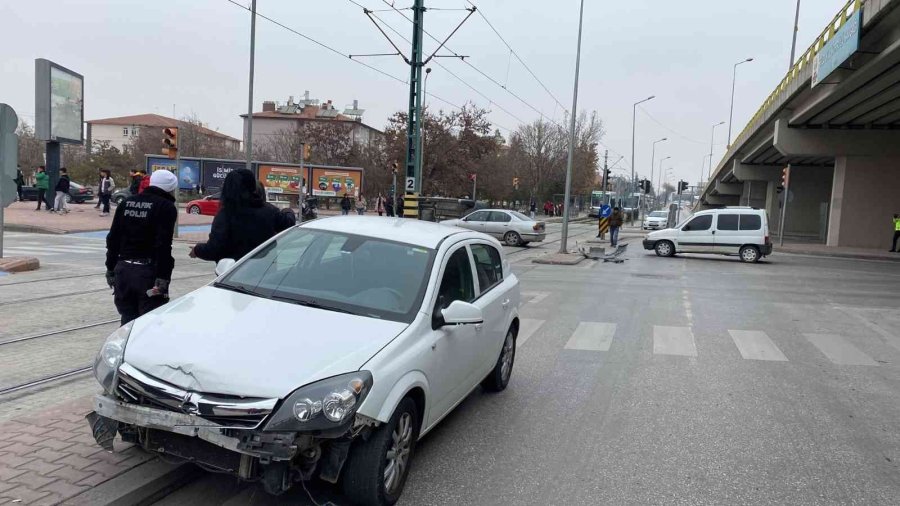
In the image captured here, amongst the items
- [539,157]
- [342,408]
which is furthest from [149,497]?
[539,157]

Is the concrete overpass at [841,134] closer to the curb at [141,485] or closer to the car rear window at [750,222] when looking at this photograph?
the car rear window at [750,222]

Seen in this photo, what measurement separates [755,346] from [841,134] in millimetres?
27532

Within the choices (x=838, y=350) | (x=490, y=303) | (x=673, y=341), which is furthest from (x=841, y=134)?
(x=490, y=303)

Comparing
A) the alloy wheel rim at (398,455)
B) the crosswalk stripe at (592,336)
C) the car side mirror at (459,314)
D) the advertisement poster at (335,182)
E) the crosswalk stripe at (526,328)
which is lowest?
the crosswalk stripe at (526,328)

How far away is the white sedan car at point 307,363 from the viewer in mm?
3170

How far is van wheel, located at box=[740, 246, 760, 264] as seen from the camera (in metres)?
22.8

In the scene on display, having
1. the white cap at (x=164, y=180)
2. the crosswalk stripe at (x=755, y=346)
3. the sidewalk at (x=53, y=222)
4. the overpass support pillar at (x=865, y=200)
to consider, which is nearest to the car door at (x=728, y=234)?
the overpass support pillar at (x=865, y=200)

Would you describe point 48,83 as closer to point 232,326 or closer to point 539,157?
point 232,326

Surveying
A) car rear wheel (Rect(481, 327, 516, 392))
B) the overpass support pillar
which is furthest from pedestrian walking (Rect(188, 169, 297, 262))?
the overpass support pillar

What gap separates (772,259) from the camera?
25.1 m

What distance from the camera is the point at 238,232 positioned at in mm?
5547

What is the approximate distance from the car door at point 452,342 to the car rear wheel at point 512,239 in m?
22.0

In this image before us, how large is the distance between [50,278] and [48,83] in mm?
16337

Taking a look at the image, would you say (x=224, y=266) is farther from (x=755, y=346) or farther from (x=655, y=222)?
(x=655, y=222)
